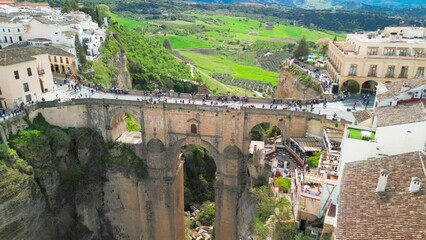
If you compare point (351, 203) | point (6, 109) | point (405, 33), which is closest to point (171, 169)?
point (6, 109)

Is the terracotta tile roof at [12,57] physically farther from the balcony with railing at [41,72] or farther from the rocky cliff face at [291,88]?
the rocky cliff face at [291,88]

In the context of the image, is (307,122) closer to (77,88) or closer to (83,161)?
(83,161)

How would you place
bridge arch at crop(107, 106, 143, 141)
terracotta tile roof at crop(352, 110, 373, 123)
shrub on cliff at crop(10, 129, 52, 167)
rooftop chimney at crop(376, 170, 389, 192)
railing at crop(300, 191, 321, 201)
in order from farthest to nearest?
bridge arch at crop(107, 106, 143, 141)
shrub on cliff at crop(10, 129, 52, 167)
terracotta tile roof at crop(352, 110, 373, 123)
railing at crop(300, 191, 321, 201)
rooftop chimney at crop(376, 170, 389, 192)

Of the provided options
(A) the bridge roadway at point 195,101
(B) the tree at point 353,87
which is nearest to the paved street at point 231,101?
(A) the bridge roadway at point 195,101

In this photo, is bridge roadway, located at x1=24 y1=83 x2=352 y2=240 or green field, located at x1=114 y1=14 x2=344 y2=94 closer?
bridge roadway, located at x1=24 y1=83 x2=352 y2=240

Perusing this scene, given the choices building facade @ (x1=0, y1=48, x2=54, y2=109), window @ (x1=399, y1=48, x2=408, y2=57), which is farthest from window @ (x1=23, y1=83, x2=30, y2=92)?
window @ (x1=399, y1=48, x2=408, y2=57)

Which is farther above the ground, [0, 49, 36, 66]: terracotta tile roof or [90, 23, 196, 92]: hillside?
[0, 49, 36, 66]: terracotta tile roof

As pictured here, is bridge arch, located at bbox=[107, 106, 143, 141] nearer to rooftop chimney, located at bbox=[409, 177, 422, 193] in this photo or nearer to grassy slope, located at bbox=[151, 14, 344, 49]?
rooftop chimney, located at bbox=[409, 177, 422, 193]
